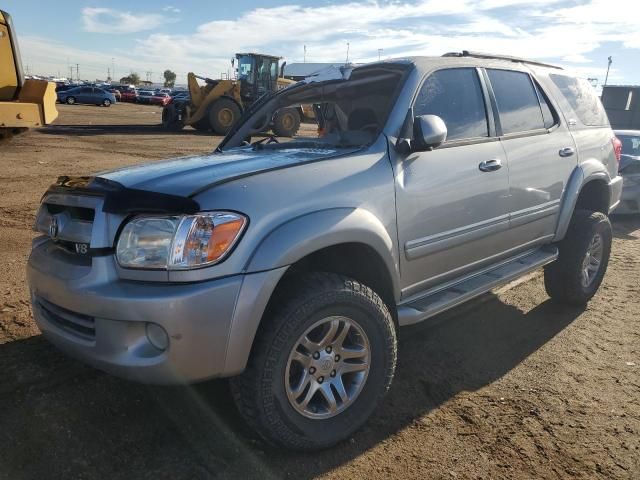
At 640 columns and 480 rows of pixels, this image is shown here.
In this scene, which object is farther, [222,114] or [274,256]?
[222,114]

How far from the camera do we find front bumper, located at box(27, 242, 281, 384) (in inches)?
88.0

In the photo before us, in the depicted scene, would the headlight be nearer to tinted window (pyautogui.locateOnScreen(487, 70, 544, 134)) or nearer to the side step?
the side step

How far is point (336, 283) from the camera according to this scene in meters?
2.65

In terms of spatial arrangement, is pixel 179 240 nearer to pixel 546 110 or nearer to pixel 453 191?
pixel 453 191

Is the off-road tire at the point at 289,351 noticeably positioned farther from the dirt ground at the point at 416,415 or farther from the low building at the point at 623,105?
the low building at the point at 623,105

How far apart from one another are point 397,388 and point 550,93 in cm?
275

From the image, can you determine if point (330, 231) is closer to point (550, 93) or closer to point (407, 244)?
point (407, 244)

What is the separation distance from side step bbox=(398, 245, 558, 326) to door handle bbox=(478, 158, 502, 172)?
2.32ft

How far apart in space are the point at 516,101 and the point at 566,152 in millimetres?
640

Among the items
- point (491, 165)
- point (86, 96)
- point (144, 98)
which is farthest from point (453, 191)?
point (144, 98)

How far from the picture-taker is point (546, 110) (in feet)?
14.3

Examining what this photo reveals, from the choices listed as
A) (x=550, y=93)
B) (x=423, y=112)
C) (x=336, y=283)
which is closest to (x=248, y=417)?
(x=336, y=283)

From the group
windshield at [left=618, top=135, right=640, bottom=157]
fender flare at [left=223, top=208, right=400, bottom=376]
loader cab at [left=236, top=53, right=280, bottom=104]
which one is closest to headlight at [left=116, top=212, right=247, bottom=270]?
fender flare at [left=223, top=208, right=400, bottom=376]

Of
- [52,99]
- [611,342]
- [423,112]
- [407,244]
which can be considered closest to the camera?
[407,244]
